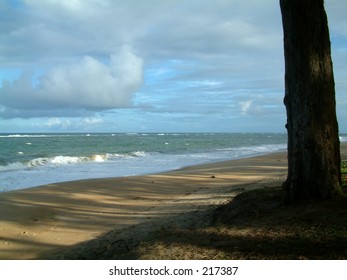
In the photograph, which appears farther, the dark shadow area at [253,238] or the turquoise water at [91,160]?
the turquoise water at [91,160]

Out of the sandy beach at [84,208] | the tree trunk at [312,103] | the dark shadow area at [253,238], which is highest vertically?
the tree trunk at [312,103]

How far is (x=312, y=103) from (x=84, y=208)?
687 cm

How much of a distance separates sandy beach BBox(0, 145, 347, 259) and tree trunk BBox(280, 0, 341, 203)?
138 inches

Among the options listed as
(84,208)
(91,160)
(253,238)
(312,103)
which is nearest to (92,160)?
(91,160)

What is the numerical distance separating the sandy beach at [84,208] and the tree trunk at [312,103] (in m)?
3.49

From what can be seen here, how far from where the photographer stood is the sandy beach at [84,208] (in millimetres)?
6893

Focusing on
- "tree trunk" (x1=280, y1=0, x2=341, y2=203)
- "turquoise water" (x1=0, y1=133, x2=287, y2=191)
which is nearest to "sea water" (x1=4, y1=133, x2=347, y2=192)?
"turquoise water" (x1=0, y1=133, x2=287, y2=191)

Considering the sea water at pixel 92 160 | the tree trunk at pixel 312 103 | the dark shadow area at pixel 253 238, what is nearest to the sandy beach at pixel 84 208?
the dark shadow area at pixel 253 238

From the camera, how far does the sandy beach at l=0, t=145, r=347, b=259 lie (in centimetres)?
689

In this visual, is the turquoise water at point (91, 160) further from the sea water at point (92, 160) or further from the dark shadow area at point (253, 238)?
the dark shadow area at point (253, 238)

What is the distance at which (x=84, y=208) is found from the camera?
32.0 feet

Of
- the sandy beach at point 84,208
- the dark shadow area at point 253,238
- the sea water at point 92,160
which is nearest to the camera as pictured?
the dark shadow area at point 253,238

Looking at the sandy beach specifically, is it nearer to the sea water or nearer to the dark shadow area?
the dark shadow area
